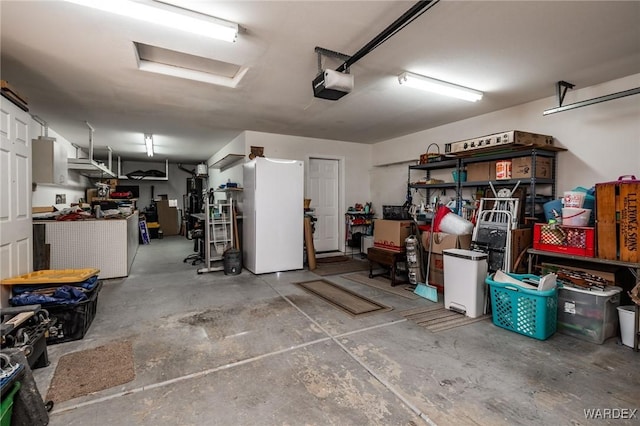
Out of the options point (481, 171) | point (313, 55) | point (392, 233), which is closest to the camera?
point (313, 55)

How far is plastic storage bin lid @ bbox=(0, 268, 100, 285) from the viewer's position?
257 centimetres

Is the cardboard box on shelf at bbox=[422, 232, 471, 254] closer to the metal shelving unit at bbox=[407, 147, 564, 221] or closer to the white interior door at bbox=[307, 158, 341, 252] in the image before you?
the metal shelving unit at bbox=[407, 147, 564, 221]

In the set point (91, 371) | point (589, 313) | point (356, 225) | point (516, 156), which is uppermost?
point (516, 156)

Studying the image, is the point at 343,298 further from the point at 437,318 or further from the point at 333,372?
the point at 333,372

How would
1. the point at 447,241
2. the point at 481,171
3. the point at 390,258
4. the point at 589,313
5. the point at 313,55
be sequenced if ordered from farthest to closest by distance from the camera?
the point at 390,258 → the point at 481,171 → the point at 447,241 → the point at 313,55 → the point at 589,313

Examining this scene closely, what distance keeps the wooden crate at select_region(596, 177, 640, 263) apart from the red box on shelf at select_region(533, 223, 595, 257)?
7 cm

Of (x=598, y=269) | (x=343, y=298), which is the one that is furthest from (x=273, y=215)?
(x=598, y=269)

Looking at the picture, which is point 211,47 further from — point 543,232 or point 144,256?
point 144,256

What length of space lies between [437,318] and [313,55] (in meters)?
2.95

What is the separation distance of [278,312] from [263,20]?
2.79 metres

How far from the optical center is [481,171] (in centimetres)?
432

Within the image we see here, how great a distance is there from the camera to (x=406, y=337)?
8.93ft

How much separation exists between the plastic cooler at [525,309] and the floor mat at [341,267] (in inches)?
104

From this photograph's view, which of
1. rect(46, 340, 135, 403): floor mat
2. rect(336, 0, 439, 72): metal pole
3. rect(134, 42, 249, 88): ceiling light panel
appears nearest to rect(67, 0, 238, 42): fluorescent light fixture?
rect(134, 42, 249, 88): ceiling light panel
